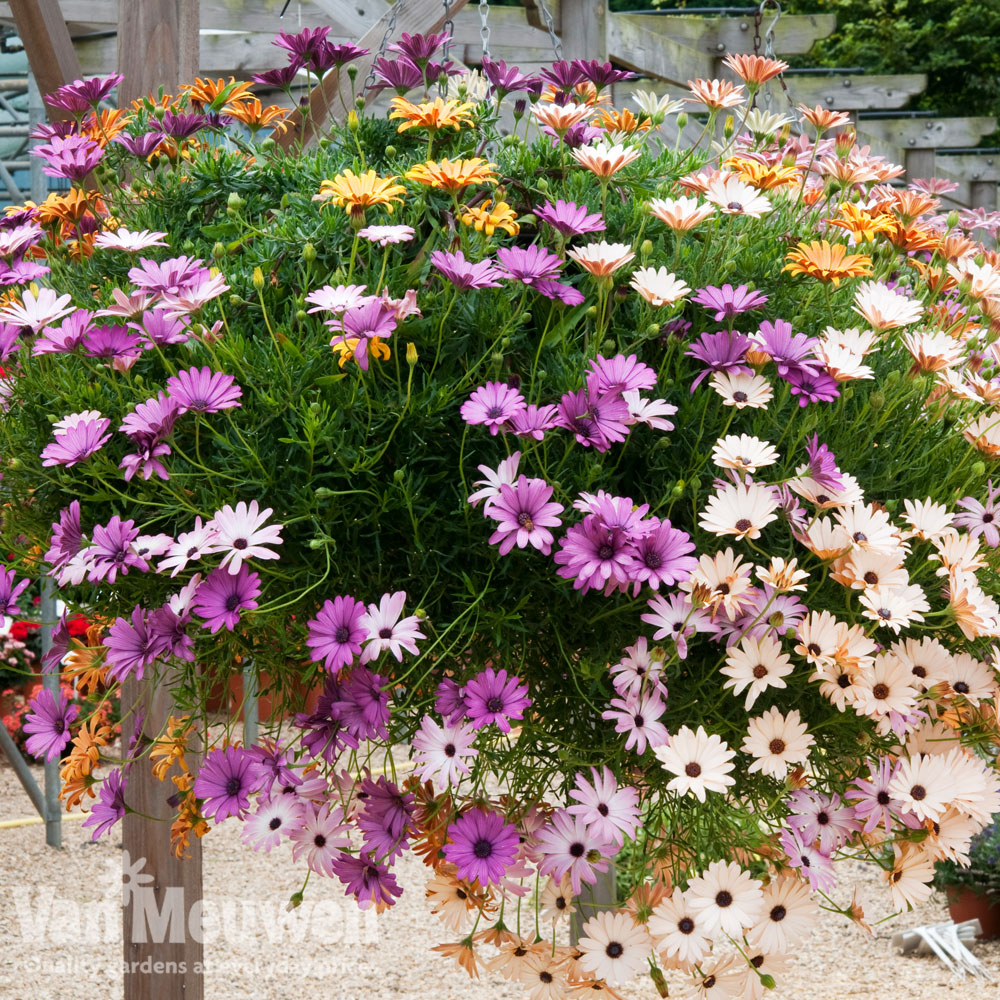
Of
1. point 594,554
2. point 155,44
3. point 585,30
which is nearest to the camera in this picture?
point 594,554

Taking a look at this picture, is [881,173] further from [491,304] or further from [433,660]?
[433,660]

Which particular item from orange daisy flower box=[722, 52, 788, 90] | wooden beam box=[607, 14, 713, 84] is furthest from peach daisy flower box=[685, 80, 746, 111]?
wooden beam box=[607, 14, 713, 84]

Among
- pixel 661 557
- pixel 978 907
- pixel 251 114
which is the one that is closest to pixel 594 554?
pixel 661 557

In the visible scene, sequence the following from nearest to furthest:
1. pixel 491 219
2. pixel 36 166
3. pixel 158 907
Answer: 1. pixel 491 219
2. pixel 158 907
3. pixel 36 166

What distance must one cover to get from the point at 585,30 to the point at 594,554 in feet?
9.50

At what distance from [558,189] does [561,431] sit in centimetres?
27

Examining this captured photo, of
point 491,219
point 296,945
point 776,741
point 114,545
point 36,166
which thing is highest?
point 491,219

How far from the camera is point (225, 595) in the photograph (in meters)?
0.81

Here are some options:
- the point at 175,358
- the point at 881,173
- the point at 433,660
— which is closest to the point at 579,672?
the point at 433,660

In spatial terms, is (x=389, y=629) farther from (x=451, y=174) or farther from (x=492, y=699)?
(x=451, y=174)

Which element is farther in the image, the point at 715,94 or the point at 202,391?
the point at 715,94

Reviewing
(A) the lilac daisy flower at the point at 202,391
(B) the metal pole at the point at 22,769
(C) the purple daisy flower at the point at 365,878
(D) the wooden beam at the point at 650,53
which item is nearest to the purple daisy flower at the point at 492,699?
(C) the purple daisy flower at the point at 365,878

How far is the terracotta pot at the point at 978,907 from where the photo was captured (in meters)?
3.33

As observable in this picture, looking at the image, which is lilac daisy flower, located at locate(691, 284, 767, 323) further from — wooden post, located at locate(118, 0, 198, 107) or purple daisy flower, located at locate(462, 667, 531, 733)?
wooden post, located at locate(118, 0, 198, 107)
